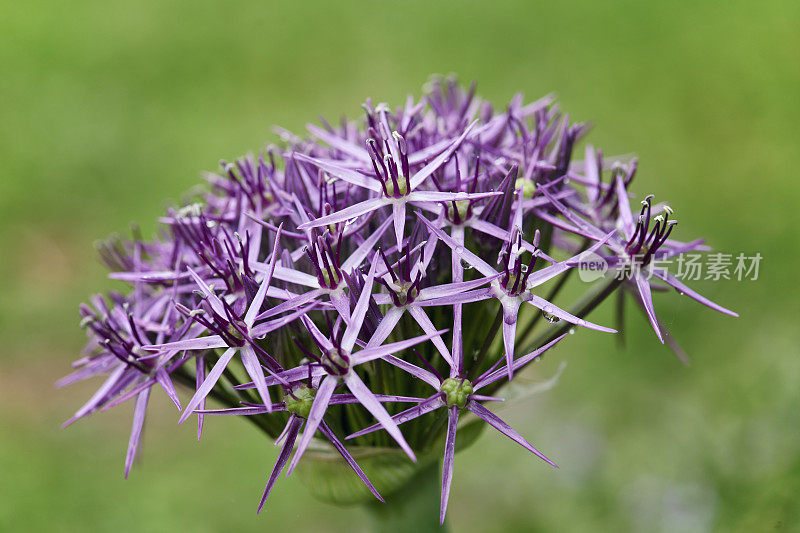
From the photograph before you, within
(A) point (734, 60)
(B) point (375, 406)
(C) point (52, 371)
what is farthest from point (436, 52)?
(B) point (375, 406)

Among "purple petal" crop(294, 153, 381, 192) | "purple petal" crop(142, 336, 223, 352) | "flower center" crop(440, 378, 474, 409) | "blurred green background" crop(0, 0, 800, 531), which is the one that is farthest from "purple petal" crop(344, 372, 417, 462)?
"blurred green background" crop(0, 0, 800, 531)

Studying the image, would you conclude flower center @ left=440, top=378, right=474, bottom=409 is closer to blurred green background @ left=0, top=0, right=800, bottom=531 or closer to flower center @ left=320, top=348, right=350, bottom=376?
flower center @ left=320, top=348, right=350, bottom=376

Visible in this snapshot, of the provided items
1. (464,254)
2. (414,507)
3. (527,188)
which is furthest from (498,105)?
(464,254)

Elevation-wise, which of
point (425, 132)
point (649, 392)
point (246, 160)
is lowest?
point (649, 392)

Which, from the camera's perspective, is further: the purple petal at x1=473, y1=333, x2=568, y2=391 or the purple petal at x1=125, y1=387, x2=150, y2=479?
the purple petal at x1=125, y1=387, x2=150, y2=479

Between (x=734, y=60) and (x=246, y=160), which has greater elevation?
(x=734, y=60)

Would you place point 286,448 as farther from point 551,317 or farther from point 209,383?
point 551,317

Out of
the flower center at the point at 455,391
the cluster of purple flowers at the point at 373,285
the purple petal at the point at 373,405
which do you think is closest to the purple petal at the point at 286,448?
the cluster of purple flowers at the point at 373,285

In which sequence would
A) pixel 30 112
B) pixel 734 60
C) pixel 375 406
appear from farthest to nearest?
pixel 30 112 → pixel 734 60 → pixel 375 406

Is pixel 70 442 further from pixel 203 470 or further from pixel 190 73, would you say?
pixel 190 73
